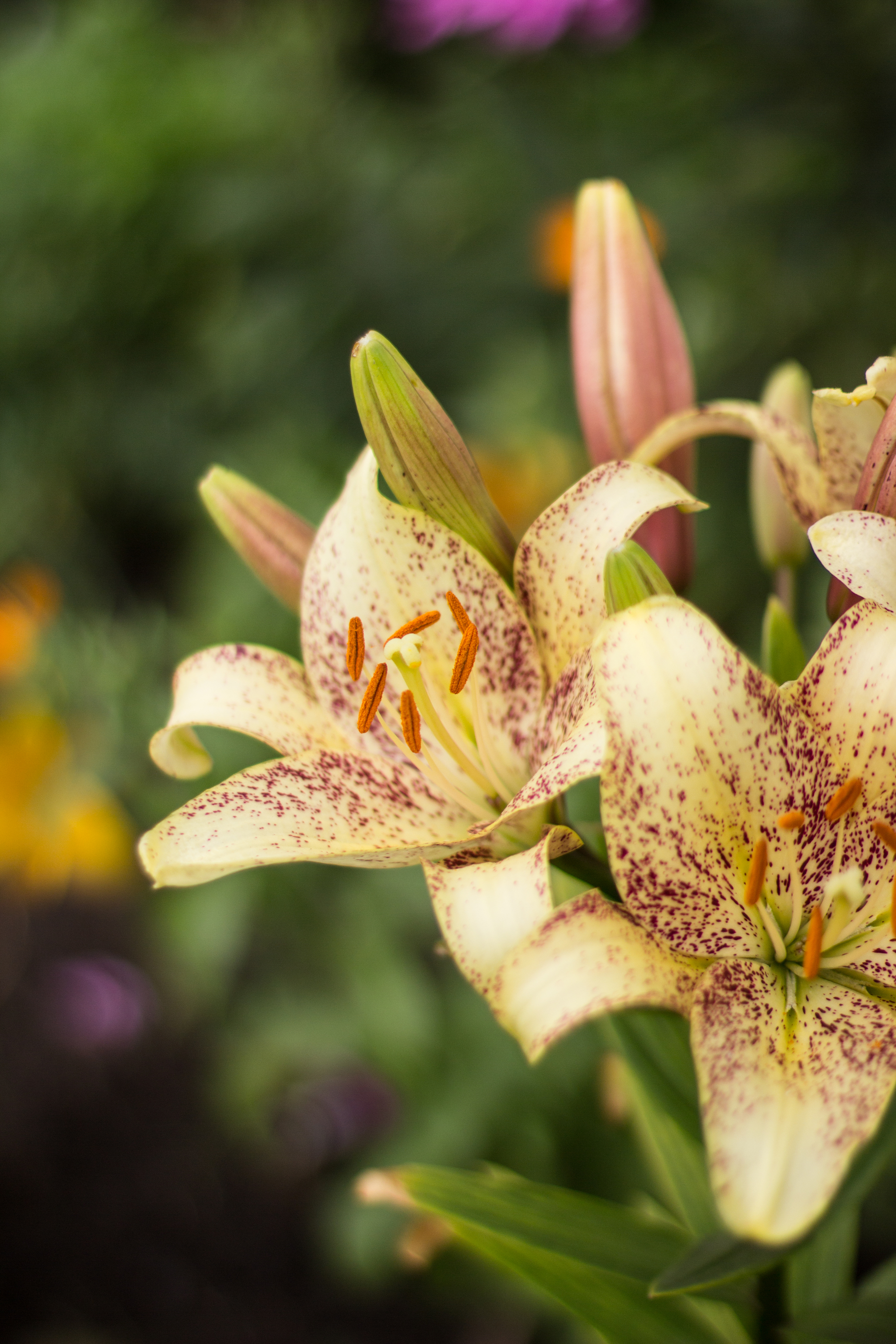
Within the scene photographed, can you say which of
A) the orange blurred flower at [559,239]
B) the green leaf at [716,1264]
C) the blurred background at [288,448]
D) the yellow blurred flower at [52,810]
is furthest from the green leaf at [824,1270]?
the orange blurred flower at [559,239]

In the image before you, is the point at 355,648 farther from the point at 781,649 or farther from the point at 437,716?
the point at 781,649

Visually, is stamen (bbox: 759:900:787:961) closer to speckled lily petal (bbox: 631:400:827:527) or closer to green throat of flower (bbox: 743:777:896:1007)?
green throat of flower (bbox: 743:777:896:1007)

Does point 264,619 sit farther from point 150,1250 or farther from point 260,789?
point 150,1250

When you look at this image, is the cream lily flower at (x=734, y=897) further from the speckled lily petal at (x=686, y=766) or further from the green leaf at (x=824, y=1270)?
the green leaf at (x=824, y=1270)

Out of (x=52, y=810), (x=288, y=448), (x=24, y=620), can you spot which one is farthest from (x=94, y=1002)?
(x=288, y=448)

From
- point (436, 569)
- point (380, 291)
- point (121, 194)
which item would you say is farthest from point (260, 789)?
point (121, 194)

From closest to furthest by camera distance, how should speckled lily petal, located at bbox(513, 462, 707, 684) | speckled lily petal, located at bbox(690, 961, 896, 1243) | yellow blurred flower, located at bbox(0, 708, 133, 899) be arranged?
speckled lily petal, located at bbox(690, 961, 896, 1243) < speckled lily petal, located at bbox(513, 462, 707, 684) < yellow blurred flower, located at bbox(0, 708, 133, 899)

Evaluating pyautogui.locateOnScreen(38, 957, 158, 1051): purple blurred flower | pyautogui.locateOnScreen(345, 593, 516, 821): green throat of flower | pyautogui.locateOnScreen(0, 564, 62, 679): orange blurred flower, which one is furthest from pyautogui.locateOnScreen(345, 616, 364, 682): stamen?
pyautogui.locateOnScreen(38, 957, 158, 1051): purple blurred flower
